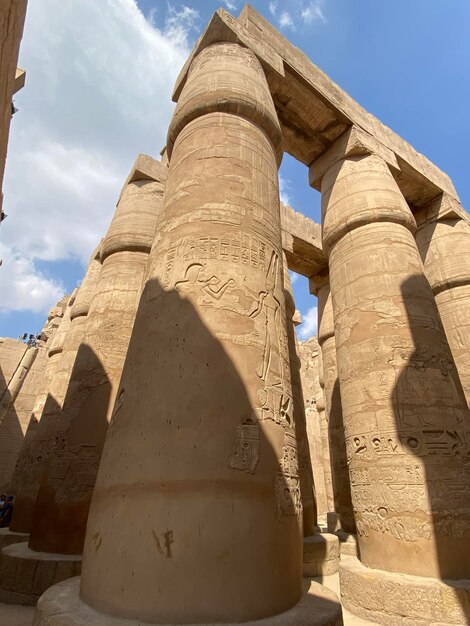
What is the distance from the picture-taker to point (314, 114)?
7324 millimetres

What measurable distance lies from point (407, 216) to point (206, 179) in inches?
146

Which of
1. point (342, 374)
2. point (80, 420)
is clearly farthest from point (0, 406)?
point (342, 374)

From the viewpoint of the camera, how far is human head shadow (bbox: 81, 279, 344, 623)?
191cm

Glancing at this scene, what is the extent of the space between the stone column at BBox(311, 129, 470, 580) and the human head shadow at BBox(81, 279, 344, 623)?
2.12 meters

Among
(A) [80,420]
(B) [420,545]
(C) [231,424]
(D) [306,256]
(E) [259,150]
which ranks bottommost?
(B) [420,545]

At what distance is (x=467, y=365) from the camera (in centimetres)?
674

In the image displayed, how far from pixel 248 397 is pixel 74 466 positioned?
3503 mm

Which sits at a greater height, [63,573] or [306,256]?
[306,256]

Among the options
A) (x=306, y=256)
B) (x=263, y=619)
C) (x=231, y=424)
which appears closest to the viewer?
(x=263, y=619)

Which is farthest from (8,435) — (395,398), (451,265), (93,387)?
(451,265)

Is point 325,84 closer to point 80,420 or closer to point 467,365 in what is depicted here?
point 467,365

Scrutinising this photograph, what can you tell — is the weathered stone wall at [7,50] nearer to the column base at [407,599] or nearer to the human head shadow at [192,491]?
the human head shadow at [192,491]

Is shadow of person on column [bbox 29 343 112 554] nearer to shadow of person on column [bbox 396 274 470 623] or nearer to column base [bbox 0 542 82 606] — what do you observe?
column base [bbox 0 542 82 606]

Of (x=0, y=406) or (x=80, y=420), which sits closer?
(x=80, y=420)
